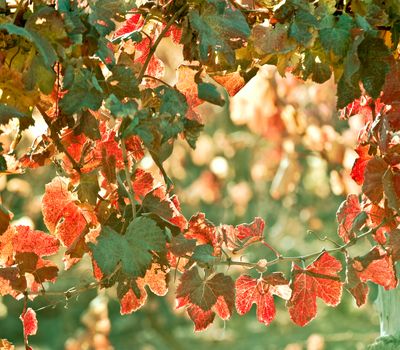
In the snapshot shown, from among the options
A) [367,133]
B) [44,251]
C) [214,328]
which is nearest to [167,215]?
[44,251]

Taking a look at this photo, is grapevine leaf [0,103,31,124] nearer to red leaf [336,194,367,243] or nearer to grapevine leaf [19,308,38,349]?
grapevine leaf [19,308,38,349]

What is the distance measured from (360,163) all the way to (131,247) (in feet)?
1.53

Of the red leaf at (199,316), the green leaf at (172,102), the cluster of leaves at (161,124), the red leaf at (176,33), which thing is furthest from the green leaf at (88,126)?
the red leaf at (199,316)

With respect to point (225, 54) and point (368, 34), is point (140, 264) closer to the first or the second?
point (225, 54)

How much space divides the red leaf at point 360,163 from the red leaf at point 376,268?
0.13 metres

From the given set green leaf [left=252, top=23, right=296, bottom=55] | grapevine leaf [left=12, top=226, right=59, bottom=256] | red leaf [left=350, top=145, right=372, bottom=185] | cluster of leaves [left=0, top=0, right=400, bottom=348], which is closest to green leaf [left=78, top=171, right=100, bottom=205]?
cluster of leaves [left=0, top=0, right=400, bottom=348]

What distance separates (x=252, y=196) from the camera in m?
8.39

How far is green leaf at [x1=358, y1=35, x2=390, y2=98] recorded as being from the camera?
155 cm

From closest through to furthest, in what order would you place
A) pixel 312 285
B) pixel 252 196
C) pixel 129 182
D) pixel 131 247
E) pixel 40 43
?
pixel 40 43
pixel 131 247
pixel 129 182
pixel 312 285
pixel 252 196

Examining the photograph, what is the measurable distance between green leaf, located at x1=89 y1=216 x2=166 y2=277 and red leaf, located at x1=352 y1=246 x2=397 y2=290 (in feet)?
1.17

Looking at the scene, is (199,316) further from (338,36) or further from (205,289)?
(338,36)

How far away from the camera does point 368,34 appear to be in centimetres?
155

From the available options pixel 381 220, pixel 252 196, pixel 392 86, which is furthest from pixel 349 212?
pixel 252 196

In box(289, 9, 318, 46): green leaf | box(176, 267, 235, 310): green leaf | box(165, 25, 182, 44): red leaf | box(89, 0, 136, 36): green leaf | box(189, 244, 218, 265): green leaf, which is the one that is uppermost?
box(89, 0, 136, 36): green leaf
